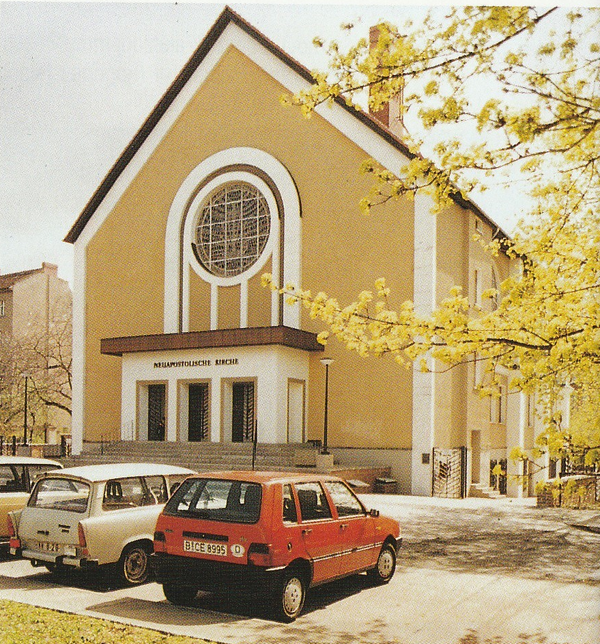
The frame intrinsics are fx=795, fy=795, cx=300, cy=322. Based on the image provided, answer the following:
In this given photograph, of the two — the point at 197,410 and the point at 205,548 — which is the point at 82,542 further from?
the point at 197,410

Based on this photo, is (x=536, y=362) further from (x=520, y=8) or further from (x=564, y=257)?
(x=520, y=8)

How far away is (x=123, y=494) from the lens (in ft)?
32.1

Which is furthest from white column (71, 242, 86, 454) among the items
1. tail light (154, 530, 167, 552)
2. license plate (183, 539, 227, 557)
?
license plate (183, 539, 227, 557)

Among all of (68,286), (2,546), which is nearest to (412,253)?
(2,546)

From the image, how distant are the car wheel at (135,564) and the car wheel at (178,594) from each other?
1195 millimetres

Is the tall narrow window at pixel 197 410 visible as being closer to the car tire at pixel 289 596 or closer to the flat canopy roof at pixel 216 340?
the flat canopy roof at pixel 216 340

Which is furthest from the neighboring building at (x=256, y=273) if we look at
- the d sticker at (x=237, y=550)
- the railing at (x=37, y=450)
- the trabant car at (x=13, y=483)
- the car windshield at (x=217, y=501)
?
the d sticker at (x=237, y=550)

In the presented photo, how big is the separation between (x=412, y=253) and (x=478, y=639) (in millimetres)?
17663

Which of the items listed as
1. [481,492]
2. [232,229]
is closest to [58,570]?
[481,492]

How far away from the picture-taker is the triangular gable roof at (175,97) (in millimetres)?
24641

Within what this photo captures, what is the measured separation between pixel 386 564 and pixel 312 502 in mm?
1874

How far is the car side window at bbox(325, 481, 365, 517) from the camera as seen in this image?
9.07 m

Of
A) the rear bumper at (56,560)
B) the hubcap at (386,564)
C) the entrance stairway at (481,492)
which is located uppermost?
the rear bumper at (56,560)

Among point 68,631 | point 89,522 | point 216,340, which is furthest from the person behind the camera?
point 216,340
